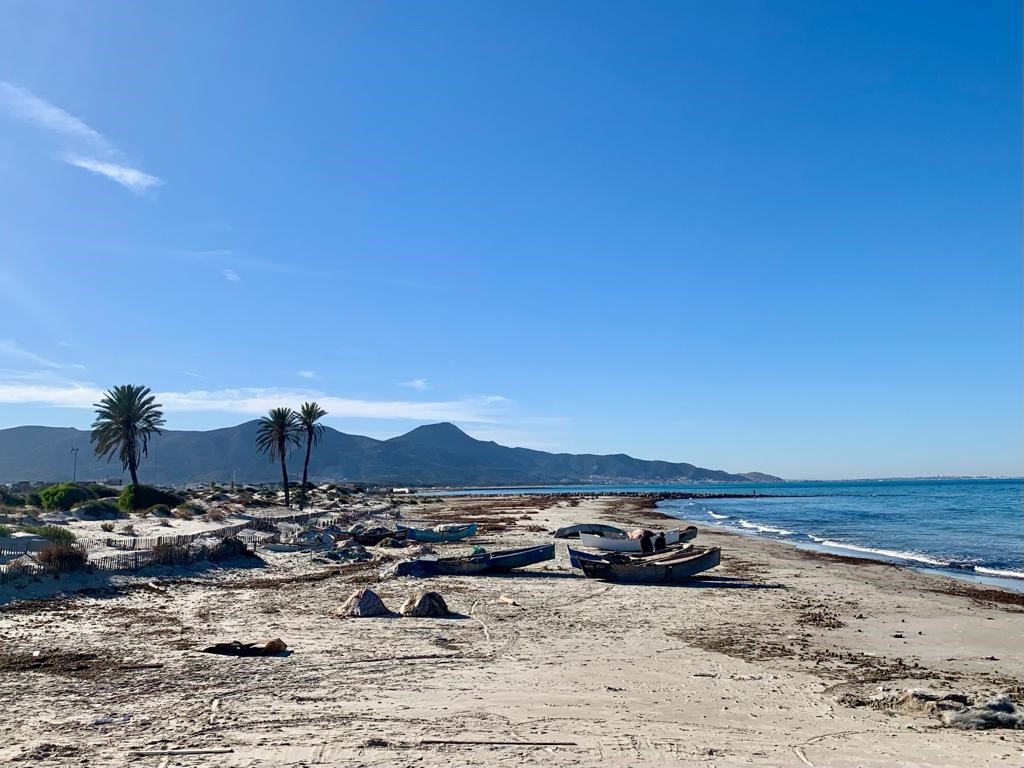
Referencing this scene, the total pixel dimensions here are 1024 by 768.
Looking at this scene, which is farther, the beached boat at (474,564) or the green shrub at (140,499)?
the green shrub at (140,499)

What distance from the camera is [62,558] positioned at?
63.0ft

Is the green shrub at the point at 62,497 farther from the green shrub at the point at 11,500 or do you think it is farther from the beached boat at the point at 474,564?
the beached boat at the point at 474,564

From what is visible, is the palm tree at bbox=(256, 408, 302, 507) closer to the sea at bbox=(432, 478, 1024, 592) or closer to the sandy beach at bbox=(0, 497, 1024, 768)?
the sea at bbox=(432, 478, 1024, 592)

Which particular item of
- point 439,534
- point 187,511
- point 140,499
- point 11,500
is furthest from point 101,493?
point 439,534

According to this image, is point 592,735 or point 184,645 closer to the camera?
point 592,735

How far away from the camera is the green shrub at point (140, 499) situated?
165ft

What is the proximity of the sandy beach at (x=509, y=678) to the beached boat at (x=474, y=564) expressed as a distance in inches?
134

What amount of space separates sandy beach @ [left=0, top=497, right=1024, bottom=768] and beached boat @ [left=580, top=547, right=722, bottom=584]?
6.73ft

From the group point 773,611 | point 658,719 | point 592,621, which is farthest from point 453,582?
point 658,719

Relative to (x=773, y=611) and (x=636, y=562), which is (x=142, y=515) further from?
(x=773, y=611)

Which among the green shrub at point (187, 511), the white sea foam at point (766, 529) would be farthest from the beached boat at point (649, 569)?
the green shrub at point (187, 511)

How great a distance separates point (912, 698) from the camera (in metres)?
10.2

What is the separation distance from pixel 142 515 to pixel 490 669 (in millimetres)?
40969

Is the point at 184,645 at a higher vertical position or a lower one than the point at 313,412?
lower
